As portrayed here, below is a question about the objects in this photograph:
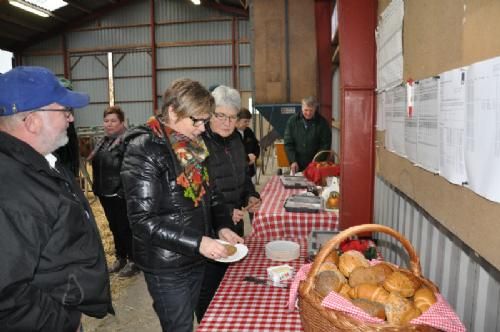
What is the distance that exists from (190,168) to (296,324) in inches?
34.0

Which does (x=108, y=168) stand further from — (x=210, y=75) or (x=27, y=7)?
(x=210, y=75)

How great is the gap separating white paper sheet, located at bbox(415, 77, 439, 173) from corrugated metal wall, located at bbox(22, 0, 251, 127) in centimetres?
1411

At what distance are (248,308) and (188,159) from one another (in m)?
0.75

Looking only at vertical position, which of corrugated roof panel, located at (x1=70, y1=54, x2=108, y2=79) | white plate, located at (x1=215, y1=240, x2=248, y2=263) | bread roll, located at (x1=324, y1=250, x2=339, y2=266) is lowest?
white plate, located at (x1=215, y1=240, x2=248, y2=263)

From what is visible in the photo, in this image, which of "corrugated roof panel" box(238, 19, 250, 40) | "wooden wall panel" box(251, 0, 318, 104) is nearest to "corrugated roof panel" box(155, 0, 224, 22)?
"corrugated roof panel" box(238, 19, 250, 40)

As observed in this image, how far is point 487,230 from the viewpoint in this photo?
3.74 feet

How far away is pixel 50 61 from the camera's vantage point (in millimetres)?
17078

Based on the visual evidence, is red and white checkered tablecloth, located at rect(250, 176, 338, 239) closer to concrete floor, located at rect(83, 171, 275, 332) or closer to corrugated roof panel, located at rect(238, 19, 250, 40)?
concrete floor, located at rect(83, 171, 275, 332)

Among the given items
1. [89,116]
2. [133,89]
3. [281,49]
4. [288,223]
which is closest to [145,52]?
[133,89]

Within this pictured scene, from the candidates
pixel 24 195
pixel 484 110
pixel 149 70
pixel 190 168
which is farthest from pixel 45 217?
pixel 149 70

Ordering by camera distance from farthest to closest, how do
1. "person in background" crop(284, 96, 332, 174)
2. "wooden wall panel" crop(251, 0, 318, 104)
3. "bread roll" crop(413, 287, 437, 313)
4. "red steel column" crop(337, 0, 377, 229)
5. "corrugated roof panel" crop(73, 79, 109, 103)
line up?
"corrugated roof panel" crop(73, 79, 109, 103) → "person in background" crop(284, 96, 332, 174) → "wooden wall panel" crop(251, 0, 318, 104) → "red steel column" crop(337, 0, 377, 229) → "bread roll" crop(413, 287, 437, 313)

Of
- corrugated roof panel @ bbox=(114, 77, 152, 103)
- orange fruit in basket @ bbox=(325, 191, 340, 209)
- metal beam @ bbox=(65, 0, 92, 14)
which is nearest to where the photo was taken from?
orange fruit in basket @ bbox=(325, 191, 340, 209)

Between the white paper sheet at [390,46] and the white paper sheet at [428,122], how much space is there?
412mm

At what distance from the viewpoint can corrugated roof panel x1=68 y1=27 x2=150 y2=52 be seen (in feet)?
52.8
